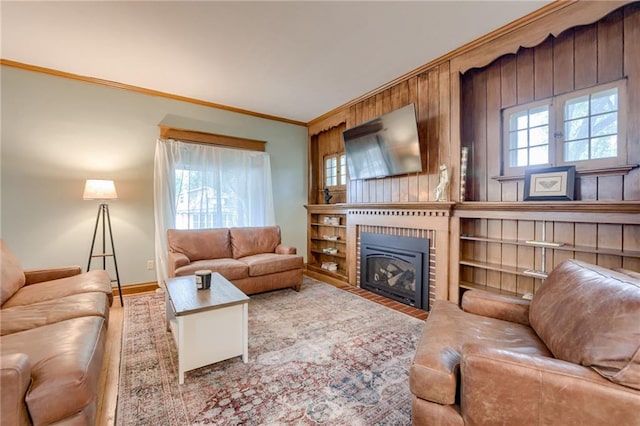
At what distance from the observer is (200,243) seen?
11.7ft

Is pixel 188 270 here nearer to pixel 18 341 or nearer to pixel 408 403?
pixel 18 341

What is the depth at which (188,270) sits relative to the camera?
298cm

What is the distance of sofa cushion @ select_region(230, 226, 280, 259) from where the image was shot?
12.6 ft

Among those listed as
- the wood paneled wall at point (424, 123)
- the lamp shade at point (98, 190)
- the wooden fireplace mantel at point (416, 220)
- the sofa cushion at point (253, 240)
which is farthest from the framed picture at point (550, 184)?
the lamp shade at point (98, 190)

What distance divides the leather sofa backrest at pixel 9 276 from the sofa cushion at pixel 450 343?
9.07 ft

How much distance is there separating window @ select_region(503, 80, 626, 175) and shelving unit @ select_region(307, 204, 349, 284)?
7.81ft

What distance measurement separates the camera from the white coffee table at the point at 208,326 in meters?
1.80

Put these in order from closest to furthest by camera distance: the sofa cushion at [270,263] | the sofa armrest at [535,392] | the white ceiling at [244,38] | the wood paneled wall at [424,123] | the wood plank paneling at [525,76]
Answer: the sofa armrest at [535,392] < the white ceiling at [244,38] < the wood plank paneling at [525,76] < the wood paneled wall at [424,123] < the sofa cushion at [270,263]

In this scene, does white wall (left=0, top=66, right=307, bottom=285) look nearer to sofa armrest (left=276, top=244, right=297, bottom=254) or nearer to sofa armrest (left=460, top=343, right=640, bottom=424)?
sofa armrest (left=276, top=244, right=297, bottom=254)

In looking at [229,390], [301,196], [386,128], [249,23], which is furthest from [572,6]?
[301,196]

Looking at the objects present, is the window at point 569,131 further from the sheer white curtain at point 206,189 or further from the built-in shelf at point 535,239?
the sheer white curtain at point 206,189

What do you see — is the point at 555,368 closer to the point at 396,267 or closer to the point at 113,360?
the point at 396,267

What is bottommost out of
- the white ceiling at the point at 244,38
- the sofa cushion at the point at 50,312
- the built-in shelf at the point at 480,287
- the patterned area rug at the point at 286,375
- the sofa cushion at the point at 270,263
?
the patterned area rug at the point at 286,375

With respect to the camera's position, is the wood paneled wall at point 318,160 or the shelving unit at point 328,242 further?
the wood paneled wall at point 318,160
